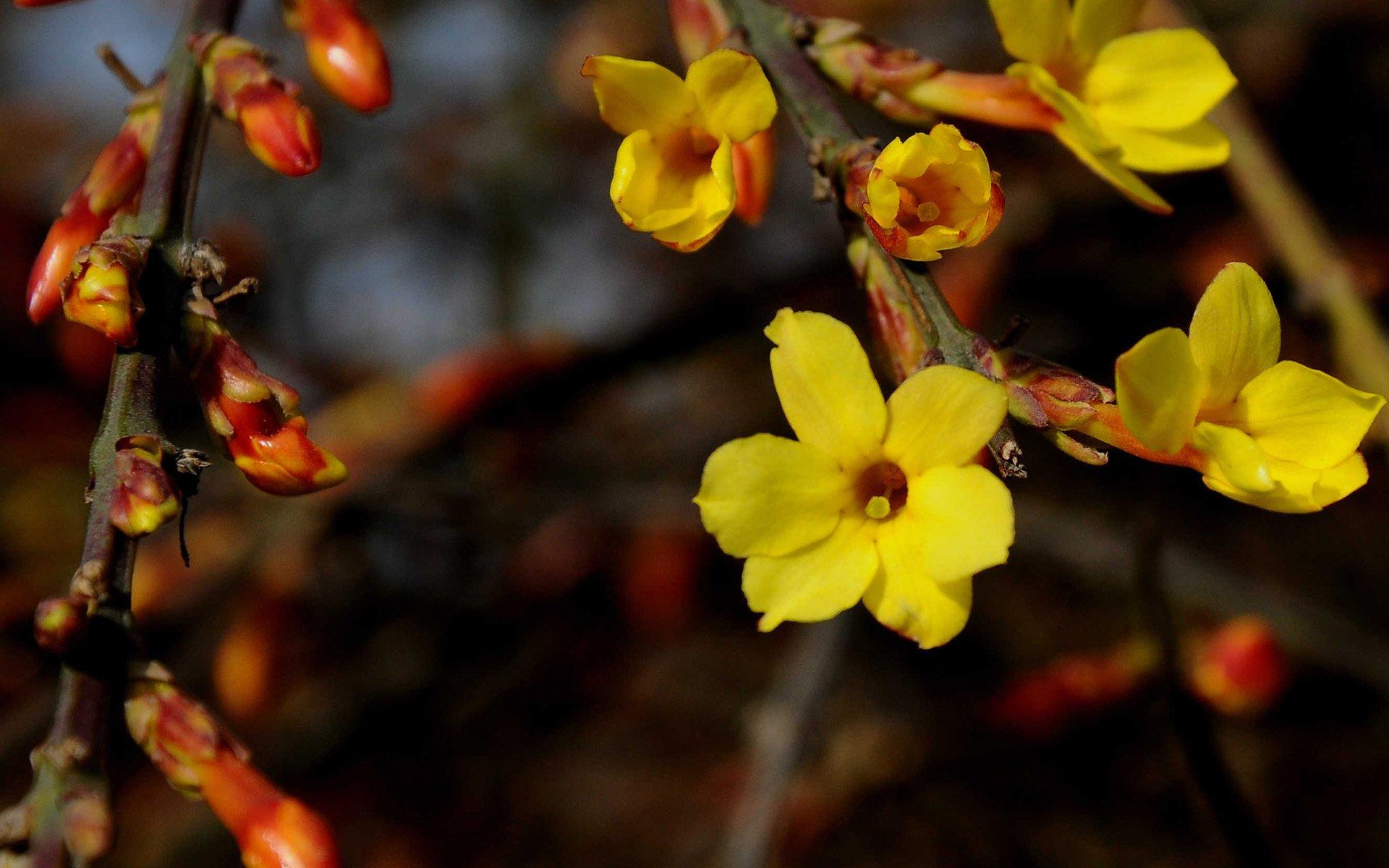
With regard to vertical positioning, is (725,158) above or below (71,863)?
above

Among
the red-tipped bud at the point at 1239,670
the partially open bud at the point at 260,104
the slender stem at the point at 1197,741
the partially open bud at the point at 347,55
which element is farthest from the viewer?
the red-tipped bud at the point at 1239,670

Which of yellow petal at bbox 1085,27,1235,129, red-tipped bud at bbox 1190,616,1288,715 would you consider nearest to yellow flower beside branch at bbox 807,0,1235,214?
yellow petal at bbox 1085,27,1235,129

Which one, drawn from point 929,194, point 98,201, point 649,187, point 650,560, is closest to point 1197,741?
point 929,194

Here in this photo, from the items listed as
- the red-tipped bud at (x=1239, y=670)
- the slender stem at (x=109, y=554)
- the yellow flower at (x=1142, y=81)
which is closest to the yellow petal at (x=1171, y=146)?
the yellow flower at (x=1142, y=81)

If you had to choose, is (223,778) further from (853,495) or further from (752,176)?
(752,176)

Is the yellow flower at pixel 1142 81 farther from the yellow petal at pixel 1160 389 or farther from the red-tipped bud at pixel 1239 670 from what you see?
the red-tipped bud at pixel 1239 670

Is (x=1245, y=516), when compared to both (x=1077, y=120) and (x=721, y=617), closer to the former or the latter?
(x=721, y=617)

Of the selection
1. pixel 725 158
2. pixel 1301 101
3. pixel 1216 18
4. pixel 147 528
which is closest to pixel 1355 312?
pixel 725 158
